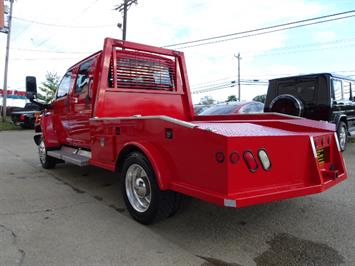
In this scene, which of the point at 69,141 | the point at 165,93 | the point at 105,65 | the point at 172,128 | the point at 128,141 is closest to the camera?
the point at 172,128

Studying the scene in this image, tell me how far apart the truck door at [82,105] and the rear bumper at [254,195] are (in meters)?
2.77

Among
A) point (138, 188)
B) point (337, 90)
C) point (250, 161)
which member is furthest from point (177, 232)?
point (337, 90)

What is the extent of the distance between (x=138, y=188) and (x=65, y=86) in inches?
148

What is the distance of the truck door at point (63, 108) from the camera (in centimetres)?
689

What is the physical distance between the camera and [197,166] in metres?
3.40

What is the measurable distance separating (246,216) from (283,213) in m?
0.51

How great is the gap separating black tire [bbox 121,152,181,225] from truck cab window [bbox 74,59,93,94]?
2.25m

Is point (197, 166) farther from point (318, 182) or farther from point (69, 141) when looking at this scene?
point (69, 141)

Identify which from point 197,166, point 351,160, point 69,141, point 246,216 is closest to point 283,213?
point 246,216

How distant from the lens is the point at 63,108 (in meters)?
7.01

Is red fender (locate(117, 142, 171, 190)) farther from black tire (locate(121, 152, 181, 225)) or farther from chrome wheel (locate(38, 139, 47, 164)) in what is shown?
chrome wheel (locate(38, 139, 47, 164))

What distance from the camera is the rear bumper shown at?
10.3ft

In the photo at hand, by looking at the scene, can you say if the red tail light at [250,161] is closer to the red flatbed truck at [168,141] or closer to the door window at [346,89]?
the red flatbed truck at [168,141]

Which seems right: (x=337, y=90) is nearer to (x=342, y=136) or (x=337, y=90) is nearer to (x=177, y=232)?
(x=342, y=136)
